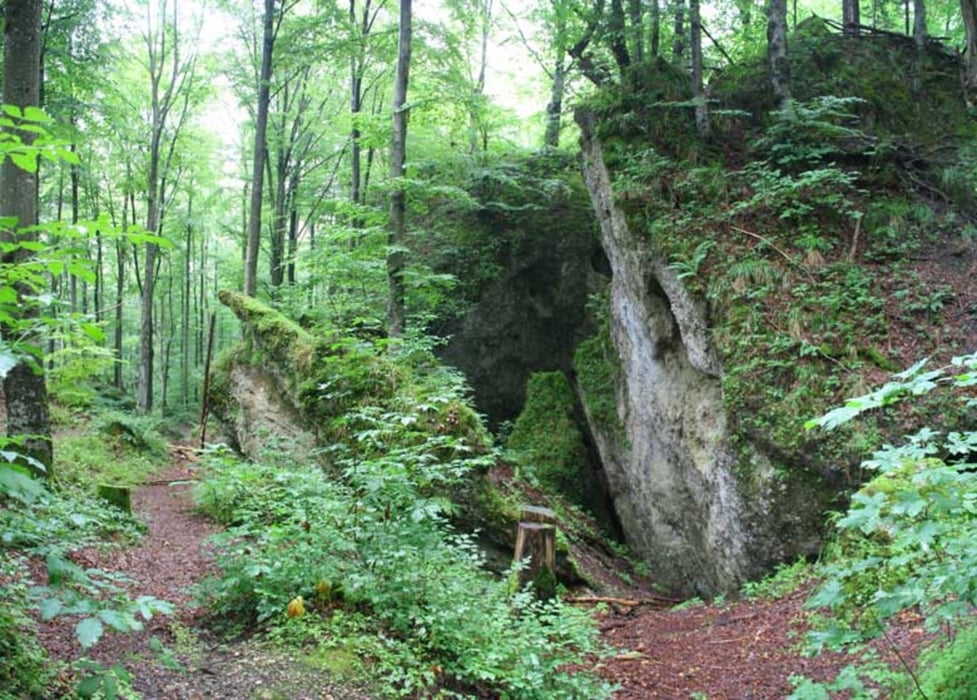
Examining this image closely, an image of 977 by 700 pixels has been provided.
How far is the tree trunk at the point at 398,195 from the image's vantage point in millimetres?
10953

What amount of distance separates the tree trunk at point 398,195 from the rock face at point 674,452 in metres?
3.53

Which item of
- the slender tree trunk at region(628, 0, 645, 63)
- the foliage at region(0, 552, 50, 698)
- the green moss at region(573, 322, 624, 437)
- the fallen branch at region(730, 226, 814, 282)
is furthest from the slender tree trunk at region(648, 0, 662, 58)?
the foliage at region(0, 552, 50, 698)

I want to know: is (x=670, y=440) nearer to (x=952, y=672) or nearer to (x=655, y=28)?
(x=952, y=672)

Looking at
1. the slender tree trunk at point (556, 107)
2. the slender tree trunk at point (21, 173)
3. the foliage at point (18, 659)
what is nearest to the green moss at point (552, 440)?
the slender tree trunk at point (556, 107)

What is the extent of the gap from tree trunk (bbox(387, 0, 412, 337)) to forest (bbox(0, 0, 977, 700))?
0.24 ft

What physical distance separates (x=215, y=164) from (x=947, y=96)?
2375 centimetres

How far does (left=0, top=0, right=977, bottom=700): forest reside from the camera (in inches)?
138

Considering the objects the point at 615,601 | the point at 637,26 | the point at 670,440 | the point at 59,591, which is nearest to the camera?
the point at 59,591

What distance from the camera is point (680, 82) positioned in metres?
11.5

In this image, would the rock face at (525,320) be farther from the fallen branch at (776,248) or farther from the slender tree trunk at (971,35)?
the slender tree trunk at (971,35)

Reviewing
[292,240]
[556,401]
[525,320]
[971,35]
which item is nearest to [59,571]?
[971,35]

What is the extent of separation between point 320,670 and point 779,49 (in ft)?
37.5

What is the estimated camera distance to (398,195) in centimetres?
1094

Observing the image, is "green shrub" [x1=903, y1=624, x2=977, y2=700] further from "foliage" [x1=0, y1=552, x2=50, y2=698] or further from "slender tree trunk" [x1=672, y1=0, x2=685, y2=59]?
"slender tree trunk" [x1=672, y1=0, x2=685, y2=59]
